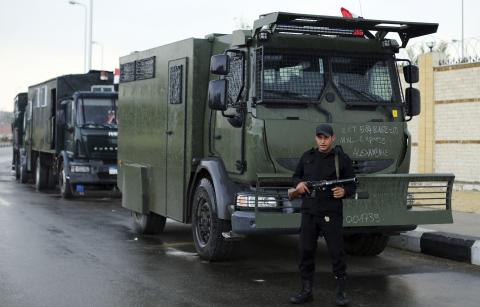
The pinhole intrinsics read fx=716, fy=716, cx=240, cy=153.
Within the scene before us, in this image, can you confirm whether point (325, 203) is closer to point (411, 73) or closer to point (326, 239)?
point (326, 239)

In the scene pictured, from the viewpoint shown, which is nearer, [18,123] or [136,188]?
[136,188]

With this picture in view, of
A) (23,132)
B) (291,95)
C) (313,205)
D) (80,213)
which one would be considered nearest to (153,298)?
Result: (313,205)

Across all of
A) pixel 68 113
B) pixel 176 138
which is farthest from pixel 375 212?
pixel 68 113

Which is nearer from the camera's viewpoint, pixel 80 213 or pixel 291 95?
pixel 291 95

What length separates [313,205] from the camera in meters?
6.50

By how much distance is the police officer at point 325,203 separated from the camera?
644cm

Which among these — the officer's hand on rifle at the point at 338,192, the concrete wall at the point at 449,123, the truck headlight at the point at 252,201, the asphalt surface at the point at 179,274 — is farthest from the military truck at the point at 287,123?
the concrete wall at the point at 449,123

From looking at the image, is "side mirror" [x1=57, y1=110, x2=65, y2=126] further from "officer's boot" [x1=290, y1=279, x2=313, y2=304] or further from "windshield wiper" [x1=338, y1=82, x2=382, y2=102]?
"officer's boot" [x1=290, y1=279, x2=313, y2=304]

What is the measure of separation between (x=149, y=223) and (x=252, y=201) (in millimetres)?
3898

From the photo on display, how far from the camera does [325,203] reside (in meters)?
6.45

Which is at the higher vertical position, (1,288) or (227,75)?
(227,75)

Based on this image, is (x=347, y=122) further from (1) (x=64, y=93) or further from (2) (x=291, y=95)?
(1) (x=64, y=93)

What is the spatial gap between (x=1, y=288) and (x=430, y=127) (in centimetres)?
1421

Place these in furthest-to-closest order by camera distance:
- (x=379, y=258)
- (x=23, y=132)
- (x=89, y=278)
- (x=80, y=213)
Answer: (x=23, y=132) → (x=80, y=213) → (x=379, y=258) → (x=89, y=278)
